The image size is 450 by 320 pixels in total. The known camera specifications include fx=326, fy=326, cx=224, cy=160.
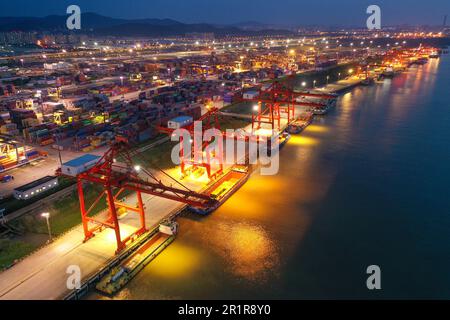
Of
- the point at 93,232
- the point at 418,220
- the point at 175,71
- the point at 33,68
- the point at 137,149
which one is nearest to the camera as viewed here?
the point at 93,232

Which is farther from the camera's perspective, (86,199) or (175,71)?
(175,71)

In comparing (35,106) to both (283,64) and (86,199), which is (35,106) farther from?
(283,64)

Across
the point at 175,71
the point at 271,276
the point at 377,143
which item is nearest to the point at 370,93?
the point at 377,143

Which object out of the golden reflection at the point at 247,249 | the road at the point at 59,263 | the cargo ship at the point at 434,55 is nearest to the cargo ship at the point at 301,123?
the golden reflection at the point at 247,249

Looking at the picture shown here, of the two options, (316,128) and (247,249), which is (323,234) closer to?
(247,249)

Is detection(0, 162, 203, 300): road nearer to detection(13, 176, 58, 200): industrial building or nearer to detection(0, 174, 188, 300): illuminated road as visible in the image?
detection(0, 174, 188, 300): illuminated road

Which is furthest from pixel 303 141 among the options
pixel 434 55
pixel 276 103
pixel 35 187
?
pixel 434 55

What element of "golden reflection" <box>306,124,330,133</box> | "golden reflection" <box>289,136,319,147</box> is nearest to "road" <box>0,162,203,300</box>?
"golden reflection" <box>289,136,319,147</box>
